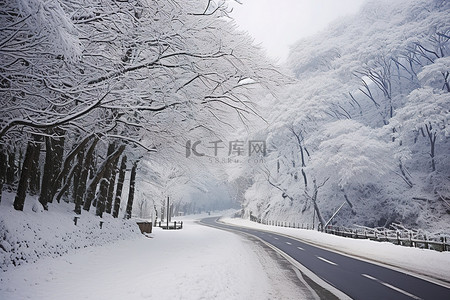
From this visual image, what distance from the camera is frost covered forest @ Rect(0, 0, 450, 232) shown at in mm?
7152

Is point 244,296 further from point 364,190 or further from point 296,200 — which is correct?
point 296,200

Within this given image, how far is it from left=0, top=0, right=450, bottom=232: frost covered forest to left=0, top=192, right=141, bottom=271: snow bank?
63 cm

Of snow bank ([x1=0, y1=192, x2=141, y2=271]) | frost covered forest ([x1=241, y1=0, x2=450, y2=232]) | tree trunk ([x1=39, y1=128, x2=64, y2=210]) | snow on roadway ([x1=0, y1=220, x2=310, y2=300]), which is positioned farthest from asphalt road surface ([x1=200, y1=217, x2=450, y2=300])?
frost covered forest ([x1=241, y1=0, x2=450, y2=232])

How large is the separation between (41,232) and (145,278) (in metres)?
4.32

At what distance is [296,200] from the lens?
3931 cm

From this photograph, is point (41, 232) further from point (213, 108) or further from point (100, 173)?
point (213, 108)

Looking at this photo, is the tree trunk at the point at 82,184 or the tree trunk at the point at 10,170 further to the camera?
the tree trunk at the point at 82,184

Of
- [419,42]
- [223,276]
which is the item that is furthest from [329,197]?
[223,276]

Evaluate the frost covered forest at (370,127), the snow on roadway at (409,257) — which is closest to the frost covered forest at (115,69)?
the snow on roadway at (409,257)

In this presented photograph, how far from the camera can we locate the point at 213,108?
1215 cm

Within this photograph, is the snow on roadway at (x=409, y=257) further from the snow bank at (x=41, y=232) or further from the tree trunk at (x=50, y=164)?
the tree trunk at (x=50, y=164)

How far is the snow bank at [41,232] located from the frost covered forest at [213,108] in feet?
2.05

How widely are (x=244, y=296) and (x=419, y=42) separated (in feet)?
107

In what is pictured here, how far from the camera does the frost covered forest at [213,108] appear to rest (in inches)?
282
